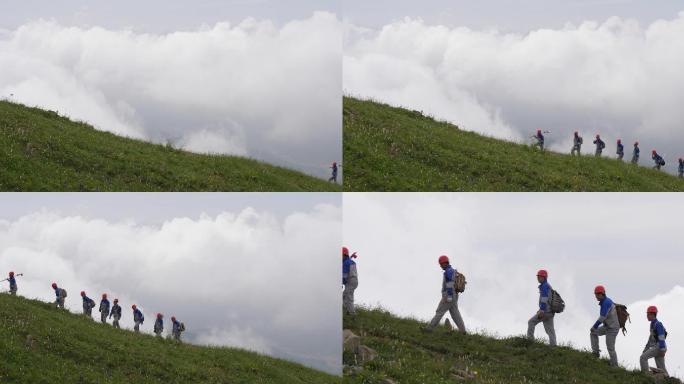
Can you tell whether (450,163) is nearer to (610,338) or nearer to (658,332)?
(610,338)

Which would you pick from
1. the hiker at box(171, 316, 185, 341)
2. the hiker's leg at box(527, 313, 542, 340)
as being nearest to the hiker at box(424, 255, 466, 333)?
the hiker's leg at box(527, 313, 542, 340)

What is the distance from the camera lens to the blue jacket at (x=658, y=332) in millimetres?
23969

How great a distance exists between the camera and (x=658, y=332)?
24047 mm

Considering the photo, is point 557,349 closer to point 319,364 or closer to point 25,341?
point 319,364

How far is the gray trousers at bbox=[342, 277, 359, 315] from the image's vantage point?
27000 mm

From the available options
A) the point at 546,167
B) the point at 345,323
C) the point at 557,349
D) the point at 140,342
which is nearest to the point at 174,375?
the point at 140,342

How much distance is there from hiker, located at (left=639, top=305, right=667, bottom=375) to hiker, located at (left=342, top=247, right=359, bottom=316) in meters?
9.34

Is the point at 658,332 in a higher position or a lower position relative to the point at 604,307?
lower

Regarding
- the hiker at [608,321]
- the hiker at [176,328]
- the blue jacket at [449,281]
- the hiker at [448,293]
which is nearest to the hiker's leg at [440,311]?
the hiker at [448,293]

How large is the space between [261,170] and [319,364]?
466 inches

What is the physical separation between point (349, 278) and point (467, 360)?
4812 mm

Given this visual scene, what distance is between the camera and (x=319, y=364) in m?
37.3

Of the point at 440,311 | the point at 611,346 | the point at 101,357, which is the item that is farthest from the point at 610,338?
the point at 101,357

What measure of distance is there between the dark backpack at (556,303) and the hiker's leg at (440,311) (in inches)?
129
